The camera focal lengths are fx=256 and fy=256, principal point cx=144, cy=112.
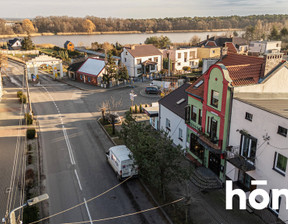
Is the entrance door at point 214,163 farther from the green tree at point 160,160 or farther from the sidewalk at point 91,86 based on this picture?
the sidewalk at point 91,86

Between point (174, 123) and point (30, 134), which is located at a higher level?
point (174, 123)

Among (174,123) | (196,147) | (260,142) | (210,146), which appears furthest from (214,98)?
(174,123)

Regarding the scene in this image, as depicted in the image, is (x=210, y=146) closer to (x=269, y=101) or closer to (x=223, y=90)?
(x=223, y=90)

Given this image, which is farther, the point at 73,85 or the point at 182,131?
the point at 73,85

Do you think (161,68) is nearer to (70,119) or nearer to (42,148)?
(70,119)

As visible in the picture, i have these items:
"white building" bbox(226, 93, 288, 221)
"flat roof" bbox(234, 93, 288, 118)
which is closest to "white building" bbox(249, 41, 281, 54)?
"flat roof" bbox(234, 93, 288, 118)

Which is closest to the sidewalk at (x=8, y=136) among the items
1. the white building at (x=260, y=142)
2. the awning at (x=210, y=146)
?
the awning at (x=210, y=146)

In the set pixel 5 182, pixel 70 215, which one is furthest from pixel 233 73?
pixel 5 182
